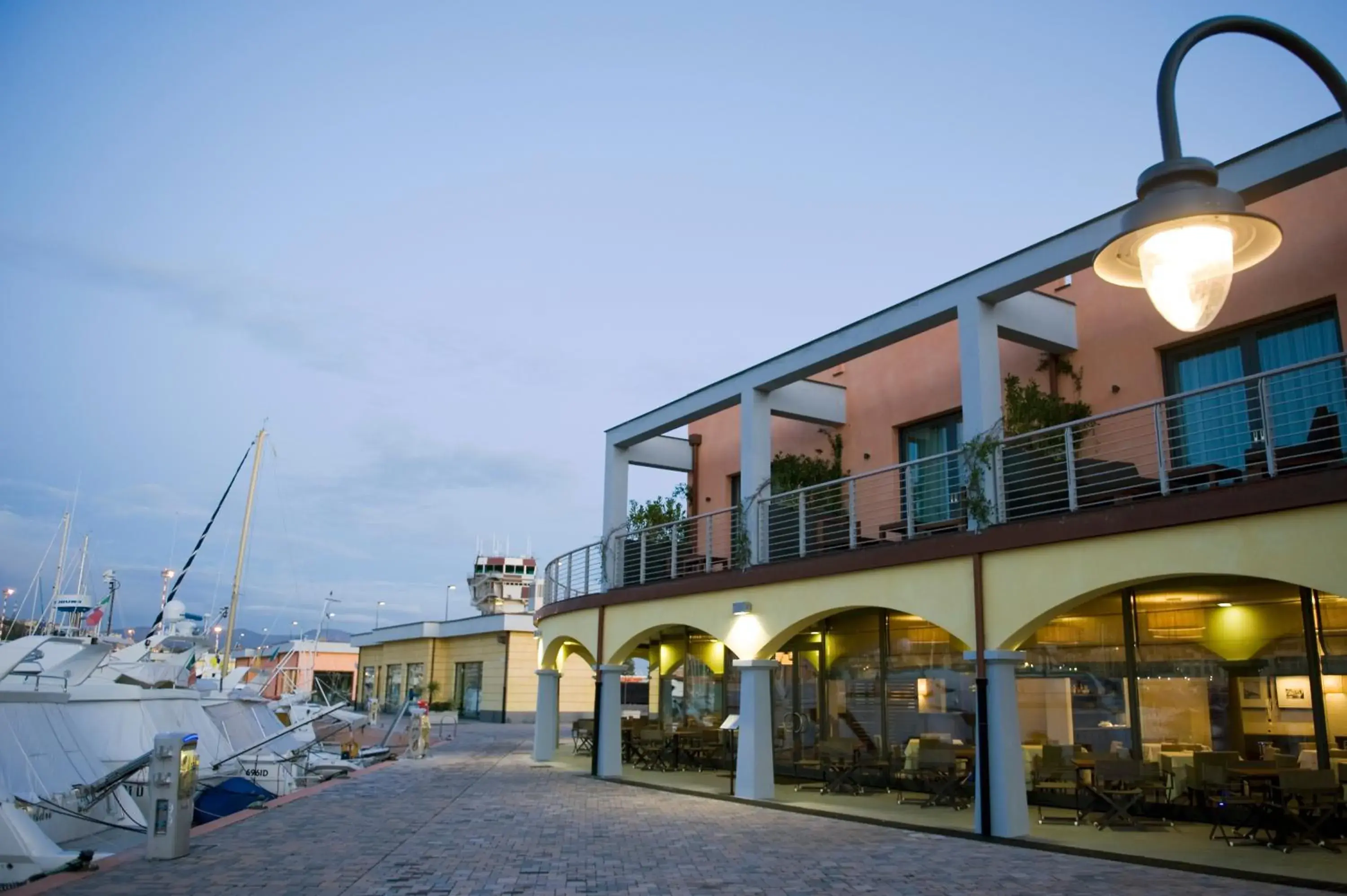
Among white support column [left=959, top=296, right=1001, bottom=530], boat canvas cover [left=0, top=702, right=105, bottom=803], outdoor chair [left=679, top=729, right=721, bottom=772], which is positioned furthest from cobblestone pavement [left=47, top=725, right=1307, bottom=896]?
boat canvas cover [left=0, top=702, right=105, bottom=803]

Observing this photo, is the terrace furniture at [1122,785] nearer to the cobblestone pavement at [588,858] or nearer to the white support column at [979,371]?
the cobblestone pavement at [588,858]

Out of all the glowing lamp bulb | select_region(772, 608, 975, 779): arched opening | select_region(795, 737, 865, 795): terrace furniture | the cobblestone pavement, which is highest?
the glowing lamp bulb

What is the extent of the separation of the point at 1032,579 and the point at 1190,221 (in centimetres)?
767

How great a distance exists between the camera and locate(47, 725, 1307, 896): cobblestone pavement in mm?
7855

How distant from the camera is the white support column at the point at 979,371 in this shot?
37.3 feet

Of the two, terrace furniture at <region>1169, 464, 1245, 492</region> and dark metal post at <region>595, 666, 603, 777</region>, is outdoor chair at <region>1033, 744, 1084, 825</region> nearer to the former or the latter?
terrace furniture at <region>1169, 464, 1245, 492</region>

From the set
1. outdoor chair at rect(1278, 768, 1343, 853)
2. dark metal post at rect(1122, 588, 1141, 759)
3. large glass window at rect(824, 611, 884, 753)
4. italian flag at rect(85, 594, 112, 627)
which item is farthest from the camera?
italian flag at rect(85, 594, 112, 627)

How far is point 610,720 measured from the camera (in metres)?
17.3

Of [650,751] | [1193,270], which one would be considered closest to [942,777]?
[650,751]

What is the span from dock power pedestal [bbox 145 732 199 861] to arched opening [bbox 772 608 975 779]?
306 inches

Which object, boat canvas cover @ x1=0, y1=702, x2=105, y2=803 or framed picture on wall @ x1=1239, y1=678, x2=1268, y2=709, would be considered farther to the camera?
boat canvas cover @ x1=0, y1=702, x2=105, y2=803

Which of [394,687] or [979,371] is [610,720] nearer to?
[979,371]

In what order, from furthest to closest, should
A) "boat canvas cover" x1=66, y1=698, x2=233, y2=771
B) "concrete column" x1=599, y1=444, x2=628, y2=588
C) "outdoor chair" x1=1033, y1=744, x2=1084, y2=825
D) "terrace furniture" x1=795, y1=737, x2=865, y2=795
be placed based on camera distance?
"concrete column" x1=599, y1=444, x2=628, y2=588 < "boat canvas cover" x1=66, y1=698, x2=233, y2=771 < "terrace furniture" x1=795, y1=737, x2=865, y2=795 < "outdoor chair" x1=1033, y1=744, x2=1084, y2=825

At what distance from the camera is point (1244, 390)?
1131 centimetres
